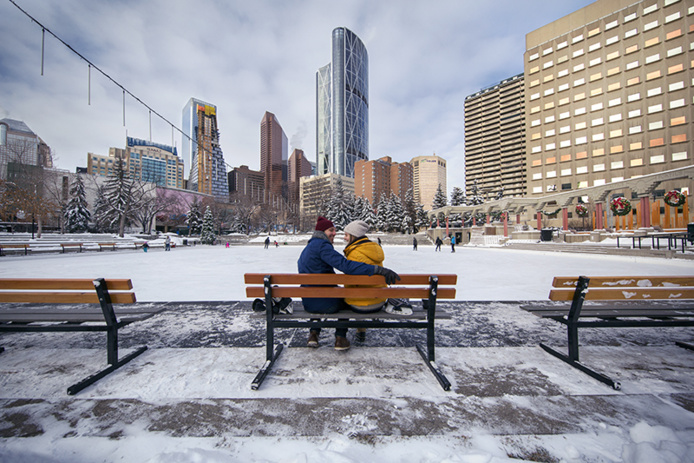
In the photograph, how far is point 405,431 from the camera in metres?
1.79

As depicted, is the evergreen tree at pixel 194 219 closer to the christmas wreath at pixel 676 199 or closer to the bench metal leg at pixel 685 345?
the bench metal leg at pixel 685 345

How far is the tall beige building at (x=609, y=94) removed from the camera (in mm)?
40406

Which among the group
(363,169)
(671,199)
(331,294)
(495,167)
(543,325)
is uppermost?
(363,169)

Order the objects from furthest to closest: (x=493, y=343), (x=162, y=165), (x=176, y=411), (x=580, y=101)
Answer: (x=162, y=165) → (x=580, y=101) → (x=493, y=343) → (x=176, y=411)

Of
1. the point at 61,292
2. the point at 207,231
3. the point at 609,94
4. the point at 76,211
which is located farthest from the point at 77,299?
the point at 609,94

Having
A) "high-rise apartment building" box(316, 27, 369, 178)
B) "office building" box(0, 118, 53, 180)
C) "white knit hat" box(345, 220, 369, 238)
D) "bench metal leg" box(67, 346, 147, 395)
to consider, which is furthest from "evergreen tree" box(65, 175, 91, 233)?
"high-rise apartment building" box(316, 27, 369, 178)

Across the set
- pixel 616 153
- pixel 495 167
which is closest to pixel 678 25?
pixel 616 153

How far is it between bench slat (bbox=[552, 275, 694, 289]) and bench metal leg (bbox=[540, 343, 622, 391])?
71 cm

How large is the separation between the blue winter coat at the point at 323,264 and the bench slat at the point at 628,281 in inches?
77.7

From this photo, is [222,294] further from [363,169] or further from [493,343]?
[363,169]

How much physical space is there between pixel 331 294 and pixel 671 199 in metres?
28.4

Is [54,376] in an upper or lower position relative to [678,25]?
lower

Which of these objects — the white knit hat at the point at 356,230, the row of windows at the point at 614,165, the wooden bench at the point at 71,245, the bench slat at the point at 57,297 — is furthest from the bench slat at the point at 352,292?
the row of windows at the point at 614,165

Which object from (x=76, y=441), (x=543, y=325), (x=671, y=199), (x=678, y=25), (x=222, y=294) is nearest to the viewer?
(x=76, y=441)
